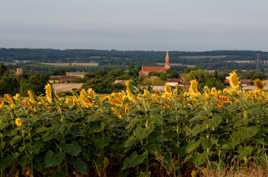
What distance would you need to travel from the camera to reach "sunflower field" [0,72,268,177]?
4777 mm

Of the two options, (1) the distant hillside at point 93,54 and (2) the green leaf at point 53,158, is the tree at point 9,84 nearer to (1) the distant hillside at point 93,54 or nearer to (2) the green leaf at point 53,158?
(2) the green leaf at point 53,158

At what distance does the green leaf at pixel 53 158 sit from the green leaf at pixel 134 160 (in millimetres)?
566

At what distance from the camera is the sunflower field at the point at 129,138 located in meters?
4.78

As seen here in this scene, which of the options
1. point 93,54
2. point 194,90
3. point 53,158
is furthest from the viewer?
point 93,54

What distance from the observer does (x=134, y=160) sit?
4.96 meters

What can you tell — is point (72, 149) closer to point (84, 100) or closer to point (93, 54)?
point (84, 100)

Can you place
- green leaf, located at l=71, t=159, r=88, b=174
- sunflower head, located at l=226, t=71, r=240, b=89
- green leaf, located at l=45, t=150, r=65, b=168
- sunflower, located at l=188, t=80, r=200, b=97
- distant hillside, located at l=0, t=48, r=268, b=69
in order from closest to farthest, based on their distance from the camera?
green leaf, located at l=45, t=150, r=65, b=168 < green leaf, located at l=71, t=159, r=88, b=174 < sunflower head, located at l=226, t=71, r=240, b=89 < sunflower, located at l=188, t=80, r=200, b=97 < distant hillside, located at l=0, t=48, r=268, b=69

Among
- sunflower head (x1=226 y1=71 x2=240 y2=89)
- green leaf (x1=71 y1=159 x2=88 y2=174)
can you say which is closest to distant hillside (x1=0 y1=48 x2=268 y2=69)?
sunflower head (x1=226 y1=71 x2=240 y2=89)

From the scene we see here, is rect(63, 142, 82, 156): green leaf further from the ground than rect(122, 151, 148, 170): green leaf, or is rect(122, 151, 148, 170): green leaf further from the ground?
rect(63, 142, 82, 156): green leaf

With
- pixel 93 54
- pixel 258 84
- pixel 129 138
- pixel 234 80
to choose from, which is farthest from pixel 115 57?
pixel 129 138

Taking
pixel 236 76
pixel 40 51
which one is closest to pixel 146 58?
pixel 40 51

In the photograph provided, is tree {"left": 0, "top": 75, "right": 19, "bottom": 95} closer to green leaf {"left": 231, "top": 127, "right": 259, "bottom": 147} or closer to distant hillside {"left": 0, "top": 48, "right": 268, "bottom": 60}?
green leaf {"left": 231, "top": 127, "right": 259, "bottom": 147}

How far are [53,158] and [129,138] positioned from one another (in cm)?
66

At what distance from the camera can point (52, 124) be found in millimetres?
4863
